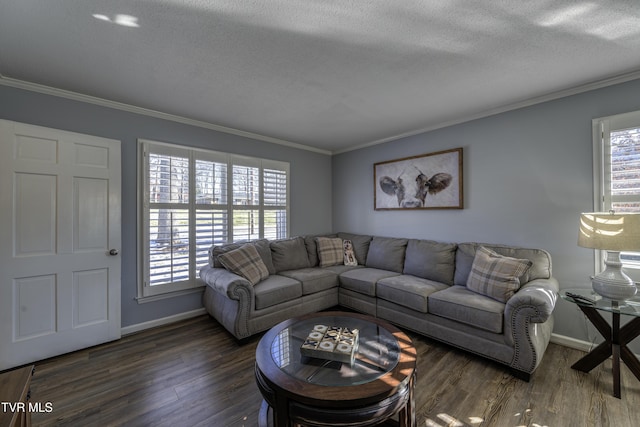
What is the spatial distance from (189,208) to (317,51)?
232 centimetres

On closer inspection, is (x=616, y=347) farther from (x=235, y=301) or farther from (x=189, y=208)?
(x=189, y=208)

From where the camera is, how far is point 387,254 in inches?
141

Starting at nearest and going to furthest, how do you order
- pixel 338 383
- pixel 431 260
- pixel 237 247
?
pixel 338 383
pixel 431 260
pixel 237 247

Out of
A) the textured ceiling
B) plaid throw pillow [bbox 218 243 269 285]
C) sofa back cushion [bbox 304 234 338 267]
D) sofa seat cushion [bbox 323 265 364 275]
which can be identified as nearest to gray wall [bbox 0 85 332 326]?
the textured ceiling

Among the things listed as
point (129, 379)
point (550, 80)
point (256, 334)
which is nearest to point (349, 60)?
point (550, 80)

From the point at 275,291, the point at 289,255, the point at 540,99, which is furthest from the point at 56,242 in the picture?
the point at 540,99

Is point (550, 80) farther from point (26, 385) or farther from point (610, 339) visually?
point (26, 385)

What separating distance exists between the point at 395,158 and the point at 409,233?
3.76 feet

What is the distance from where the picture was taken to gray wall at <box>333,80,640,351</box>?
2.42m

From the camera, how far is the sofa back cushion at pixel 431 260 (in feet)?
9.84

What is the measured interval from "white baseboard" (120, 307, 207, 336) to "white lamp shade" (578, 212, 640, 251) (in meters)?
3.95

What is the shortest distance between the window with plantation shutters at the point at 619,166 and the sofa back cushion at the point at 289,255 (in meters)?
3.11

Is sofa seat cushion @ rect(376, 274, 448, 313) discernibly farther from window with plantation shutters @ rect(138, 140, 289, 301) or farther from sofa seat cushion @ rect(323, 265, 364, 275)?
window with plantation shutters @ rect(138, 140, 289, 301)

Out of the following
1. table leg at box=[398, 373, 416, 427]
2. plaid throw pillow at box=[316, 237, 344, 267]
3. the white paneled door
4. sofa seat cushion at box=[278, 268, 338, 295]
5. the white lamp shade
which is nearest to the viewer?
table leg at box=[398, 373, 416, 427]
